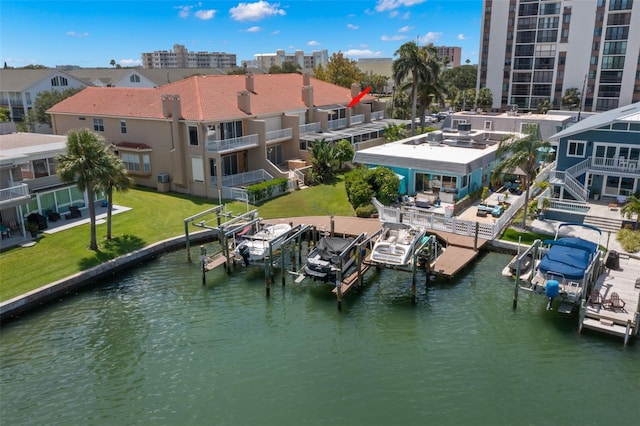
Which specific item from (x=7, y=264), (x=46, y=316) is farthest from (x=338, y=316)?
(x=7, y=264)

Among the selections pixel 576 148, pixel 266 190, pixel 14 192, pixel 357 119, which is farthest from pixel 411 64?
pixel 14 192

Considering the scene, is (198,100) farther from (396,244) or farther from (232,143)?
(396,244)

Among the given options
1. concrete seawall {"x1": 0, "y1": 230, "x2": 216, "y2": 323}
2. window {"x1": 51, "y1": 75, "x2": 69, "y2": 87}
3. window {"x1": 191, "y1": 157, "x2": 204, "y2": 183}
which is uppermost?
window {"x1": 51, "y1": 75, "x2": 69, "y2": 87}

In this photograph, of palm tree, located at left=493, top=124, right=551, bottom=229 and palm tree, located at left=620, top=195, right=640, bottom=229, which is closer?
palm tree, located at left=620, top=195, right=640, bottom=229

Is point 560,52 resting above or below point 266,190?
above

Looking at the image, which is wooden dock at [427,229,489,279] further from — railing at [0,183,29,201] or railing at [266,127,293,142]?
railing at [0,183,29,201]

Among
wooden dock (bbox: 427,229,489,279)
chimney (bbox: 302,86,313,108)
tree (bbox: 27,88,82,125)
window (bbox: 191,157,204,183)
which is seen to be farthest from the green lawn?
tree (bbox: 27,88,82,125)

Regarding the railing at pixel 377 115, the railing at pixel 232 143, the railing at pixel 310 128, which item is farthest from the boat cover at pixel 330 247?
the railing at pixel 377 115
